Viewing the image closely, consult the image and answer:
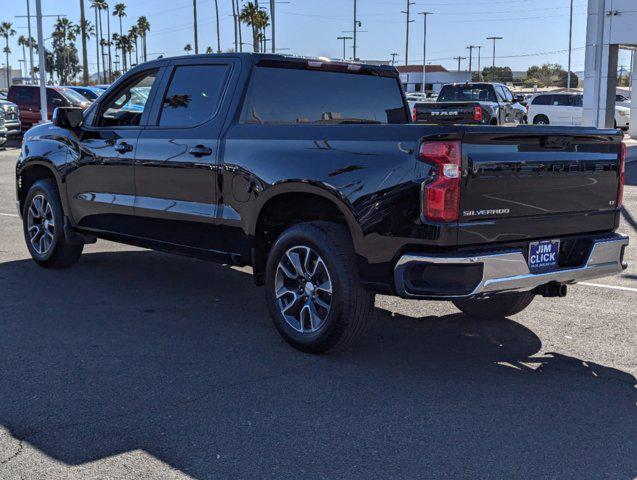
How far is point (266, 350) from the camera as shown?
17.7ft

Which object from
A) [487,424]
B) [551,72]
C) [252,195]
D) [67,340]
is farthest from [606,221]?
[551,72]

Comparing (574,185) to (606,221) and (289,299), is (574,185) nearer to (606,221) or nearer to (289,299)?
(606,221)

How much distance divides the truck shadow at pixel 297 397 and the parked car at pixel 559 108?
1112 inches

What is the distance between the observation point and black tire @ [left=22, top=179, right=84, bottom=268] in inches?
296

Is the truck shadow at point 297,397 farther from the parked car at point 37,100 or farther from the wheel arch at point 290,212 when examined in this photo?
the parked car at point 37,100

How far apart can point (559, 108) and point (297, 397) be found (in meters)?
30.4

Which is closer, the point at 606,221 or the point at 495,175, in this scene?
the point at 495,175

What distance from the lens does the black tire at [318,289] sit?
499cm

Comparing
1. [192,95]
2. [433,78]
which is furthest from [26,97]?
[433,78]

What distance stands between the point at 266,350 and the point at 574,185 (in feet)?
Result: 7.32

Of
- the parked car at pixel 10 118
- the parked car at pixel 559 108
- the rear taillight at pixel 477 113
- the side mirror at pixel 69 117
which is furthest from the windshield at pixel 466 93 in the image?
the side mirror at pixel 69 117

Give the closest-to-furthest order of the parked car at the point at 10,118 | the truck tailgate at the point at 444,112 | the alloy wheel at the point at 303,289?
the alloy wheel at the point at 303,289 → the truck tailgate at the point at 444,112 → the parked car at the point at 10,118

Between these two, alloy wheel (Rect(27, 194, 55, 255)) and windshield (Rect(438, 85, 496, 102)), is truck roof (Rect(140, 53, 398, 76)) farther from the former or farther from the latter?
windshield (Rect(438, 85, 496, 102))

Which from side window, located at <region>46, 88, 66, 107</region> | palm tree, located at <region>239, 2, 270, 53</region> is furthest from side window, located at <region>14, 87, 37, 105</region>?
palm tree, located at <region>239, 2, 270, 53</region>
